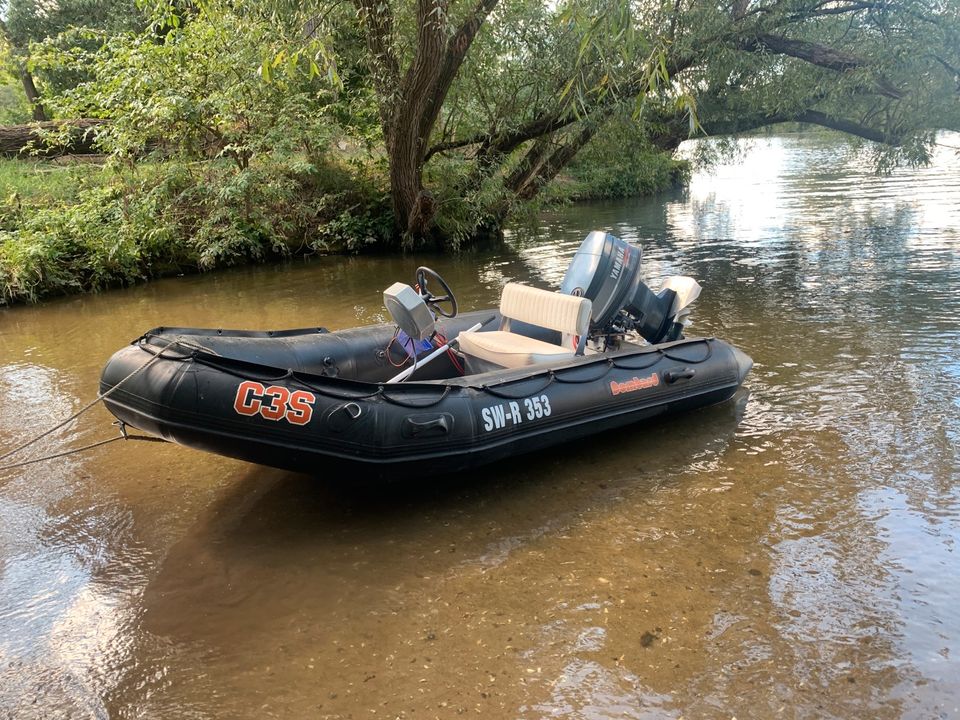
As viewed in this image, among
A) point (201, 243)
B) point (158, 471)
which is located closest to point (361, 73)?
point (201, 243)

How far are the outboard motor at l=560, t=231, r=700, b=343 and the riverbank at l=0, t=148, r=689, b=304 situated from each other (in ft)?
22.0

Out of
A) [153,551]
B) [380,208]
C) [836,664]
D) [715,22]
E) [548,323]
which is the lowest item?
[836,664]

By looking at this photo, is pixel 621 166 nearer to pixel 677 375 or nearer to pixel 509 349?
pixel 677 375

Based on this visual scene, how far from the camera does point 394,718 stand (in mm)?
2303

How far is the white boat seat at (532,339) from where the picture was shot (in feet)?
13.8

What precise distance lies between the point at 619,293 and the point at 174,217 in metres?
7.64

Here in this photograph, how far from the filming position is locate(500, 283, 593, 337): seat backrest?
4.19 m

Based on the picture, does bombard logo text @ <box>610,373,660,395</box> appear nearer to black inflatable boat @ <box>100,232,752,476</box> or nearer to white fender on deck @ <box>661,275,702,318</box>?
black inflatable boat @ <box>100,232,752,476</box>

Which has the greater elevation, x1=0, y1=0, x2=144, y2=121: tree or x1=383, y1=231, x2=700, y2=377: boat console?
x1=0, y1=0, x2=144, y2=121: tree

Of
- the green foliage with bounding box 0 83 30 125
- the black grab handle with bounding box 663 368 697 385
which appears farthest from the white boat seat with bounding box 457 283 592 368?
the green foliage with bounding box 0 83 30 125

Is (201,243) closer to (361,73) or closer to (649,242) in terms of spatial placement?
(361,73)

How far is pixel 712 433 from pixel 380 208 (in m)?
8.64

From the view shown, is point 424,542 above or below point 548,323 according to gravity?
below

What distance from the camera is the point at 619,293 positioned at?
4.54m
